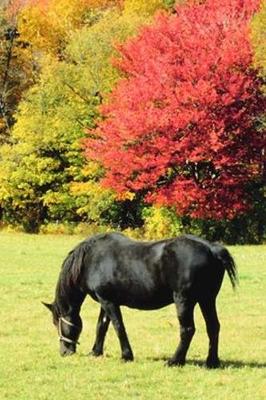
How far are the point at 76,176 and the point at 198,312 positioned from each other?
82.2ft

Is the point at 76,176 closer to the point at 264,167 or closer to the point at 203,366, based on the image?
the point at 264,167

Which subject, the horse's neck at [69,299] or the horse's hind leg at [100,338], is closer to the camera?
the horse's neck at [69,299]

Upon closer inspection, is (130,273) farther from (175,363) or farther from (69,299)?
(175,363)

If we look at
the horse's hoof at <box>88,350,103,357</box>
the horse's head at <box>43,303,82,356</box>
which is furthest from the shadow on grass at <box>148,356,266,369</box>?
the horse's head at <box>43,303,82,356</box>

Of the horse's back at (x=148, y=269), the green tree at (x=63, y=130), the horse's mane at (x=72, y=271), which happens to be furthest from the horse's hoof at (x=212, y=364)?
the green tree at (x=63, y=130)

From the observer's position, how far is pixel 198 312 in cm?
1578

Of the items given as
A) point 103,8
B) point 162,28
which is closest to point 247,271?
point 162,28

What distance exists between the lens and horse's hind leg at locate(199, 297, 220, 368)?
9734 mm

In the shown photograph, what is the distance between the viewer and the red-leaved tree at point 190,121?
32344 mm

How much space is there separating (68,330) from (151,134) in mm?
23200

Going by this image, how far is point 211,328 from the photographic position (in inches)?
389

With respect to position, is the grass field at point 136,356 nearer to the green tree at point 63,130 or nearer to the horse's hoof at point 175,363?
the horse's hoof at point 175,363

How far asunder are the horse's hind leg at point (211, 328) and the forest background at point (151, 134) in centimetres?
2210

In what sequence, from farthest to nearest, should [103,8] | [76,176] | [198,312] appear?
[103,8], [76,176], [198,312]
